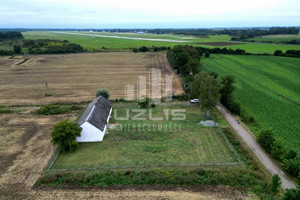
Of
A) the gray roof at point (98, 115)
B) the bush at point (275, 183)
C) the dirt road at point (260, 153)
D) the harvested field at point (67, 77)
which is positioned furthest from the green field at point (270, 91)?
the gray roof at point (98, 115)

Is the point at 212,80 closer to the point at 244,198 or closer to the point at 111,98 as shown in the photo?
the point at 244,198

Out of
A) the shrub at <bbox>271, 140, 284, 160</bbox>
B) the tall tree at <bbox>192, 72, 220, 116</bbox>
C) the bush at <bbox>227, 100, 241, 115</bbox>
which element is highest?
the tall tree at <bbox>192, 72, 220, 116</bbox>

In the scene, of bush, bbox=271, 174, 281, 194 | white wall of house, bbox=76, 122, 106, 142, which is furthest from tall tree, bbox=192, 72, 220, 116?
white wall of house, bbox=76, 122, 106, 142

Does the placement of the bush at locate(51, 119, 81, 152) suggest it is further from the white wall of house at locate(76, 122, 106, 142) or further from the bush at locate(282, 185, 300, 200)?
the bush at locate(282, 185, 300, 200)

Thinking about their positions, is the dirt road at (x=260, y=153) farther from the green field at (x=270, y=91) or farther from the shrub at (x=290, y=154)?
the green field at (x=270, y=91)

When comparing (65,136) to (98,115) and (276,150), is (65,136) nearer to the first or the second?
(98,115)
